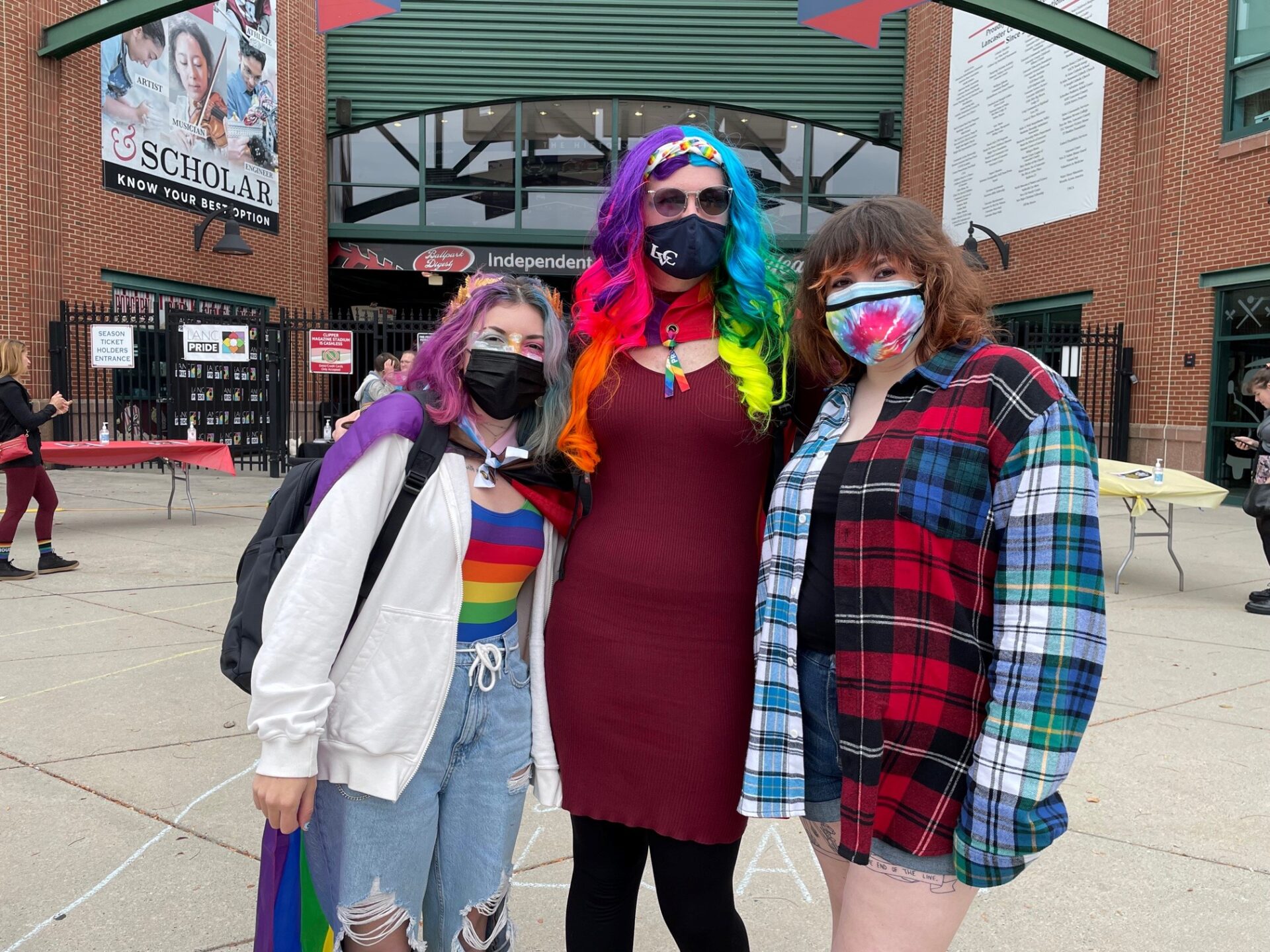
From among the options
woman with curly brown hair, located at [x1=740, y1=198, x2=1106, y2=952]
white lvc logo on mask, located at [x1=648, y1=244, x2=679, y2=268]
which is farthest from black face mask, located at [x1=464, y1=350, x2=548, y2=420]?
woman with curly brown hair, located at [x1=740, y1=198, x2=1106, y2=952]

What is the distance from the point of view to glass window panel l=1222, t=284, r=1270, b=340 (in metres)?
11.7

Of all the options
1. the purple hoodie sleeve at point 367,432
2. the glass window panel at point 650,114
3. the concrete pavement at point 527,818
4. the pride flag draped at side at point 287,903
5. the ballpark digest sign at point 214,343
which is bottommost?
the concrete pavement at point 527,818

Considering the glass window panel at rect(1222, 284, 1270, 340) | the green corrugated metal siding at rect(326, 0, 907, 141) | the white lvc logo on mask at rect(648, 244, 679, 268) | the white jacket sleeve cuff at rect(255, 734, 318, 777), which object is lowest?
the white jacket sleeve cuff at rect(255, 734, 318, 777)

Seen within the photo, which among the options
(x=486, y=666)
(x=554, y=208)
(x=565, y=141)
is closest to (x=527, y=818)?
(x=486, y=666)

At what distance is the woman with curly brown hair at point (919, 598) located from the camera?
4.70ft

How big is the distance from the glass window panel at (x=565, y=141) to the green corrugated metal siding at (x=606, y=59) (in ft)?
1.08

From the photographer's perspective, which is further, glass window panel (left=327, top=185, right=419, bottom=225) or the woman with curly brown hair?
glass window panel (left=327, top=185, right=419, bottom=225)

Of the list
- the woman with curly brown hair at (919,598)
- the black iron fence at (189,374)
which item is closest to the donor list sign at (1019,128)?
the black iron fence at (189,374)

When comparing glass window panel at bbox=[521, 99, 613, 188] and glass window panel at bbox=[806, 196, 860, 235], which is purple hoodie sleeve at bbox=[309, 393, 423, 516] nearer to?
glass window panel at bbox=[521, 99, 613, 188]

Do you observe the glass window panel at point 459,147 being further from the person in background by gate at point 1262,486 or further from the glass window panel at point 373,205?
the person in background by gate at point 1262,486

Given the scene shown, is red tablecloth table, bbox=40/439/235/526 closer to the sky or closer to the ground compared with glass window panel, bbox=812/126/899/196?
closer to the ground

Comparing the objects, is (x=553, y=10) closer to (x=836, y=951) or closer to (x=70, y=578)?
(x=70, y=578)

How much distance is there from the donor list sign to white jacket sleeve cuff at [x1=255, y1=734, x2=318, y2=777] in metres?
15.3

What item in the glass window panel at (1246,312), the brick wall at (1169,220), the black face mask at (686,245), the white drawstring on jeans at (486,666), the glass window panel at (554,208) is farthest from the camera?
the glass window panel at (554,208)
